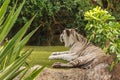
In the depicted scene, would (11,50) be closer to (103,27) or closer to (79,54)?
(103,27)

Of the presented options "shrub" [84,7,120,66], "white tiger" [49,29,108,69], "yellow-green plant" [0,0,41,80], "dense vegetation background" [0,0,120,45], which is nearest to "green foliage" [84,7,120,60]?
"shrub" [84,7,120,66]

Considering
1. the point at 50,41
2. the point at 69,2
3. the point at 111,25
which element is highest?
the point at 111,25

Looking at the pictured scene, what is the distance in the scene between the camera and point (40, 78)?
261 inches

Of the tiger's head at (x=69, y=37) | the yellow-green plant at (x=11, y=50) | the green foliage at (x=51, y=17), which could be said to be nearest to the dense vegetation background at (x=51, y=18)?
the green foliage at (x=51, y=17)

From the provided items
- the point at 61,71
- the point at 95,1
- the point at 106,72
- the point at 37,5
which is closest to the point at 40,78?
the point at 61,71

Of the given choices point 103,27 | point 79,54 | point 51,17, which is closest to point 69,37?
point 79,54

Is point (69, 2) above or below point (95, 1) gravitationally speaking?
below

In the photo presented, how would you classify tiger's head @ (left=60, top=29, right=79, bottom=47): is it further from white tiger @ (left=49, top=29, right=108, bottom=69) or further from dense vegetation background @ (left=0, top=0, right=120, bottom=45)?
dense vegetation background @ (left=0, top=0, right=120, bottom=45)

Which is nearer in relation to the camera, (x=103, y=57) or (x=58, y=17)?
(x=103, y=57)

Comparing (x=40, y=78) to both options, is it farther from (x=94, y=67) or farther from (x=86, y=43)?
(x=86, y=43)

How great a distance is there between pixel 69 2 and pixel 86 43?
5.02 metres

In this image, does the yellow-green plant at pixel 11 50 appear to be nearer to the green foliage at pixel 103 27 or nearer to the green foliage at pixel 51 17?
the green foliage at pixel 103 27

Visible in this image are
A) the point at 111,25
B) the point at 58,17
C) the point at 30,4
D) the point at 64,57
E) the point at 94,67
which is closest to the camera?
the point at 111,25

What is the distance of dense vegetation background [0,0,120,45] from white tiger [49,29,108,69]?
13.4ft
